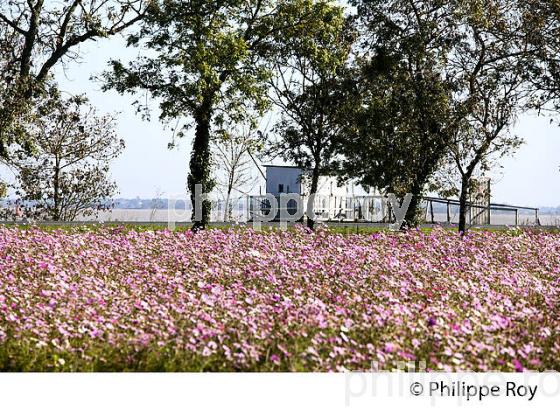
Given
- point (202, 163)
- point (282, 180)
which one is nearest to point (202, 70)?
point (202, 163)

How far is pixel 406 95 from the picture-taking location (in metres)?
26.1

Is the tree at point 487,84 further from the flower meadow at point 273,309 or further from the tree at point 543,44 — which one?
the flower meadow at point 273,309

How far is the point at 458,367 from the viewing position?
5.90m

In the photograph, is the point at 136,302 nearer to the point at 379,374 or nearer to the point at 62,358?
the point at 62,358

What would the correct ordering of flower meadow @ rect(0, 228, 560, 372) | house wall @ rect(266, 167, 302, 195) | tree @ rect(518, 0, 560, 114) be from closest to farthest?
flower meadow @ rect(0, 228, 560, 372)
tree @ rect(518, 0, 560, 114)
house wall @ rect(266, 167, 302, 195)

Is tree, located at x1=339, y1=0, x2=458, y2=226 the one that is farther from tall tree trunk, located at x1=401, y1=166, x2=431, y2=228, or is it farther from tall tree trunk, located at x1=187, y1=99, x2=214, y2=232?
tall tree trunk, located at x1=187, y1=99, x2=214, y2=232

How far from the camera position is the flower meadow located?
625 cm

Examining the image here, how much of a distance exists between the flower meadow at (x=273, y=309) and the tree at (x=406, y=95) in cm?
1321

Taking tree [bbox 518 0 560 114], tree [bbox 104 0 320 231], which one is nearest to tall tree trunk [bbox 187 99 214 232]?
tree [bbox 104 0 320 231]

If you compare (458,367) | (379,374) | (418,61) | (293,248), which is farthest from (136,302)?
(418,61)

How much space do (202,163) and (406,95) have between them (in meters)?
8.12

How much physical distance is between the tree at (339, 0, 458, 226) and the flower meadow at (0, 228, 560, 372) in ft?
43.3

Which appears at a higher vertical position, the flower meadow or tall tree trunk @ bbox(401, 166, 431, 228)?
tall tree trunk @ bbox(401, 166, 431, 228)

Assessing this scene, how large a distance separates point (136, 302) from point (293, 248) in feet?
17.7
